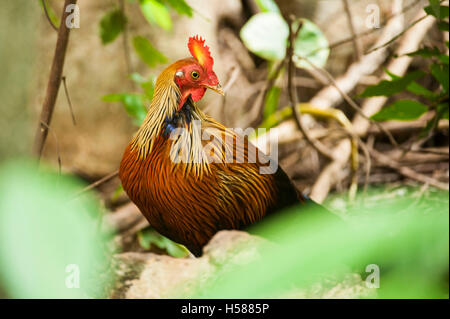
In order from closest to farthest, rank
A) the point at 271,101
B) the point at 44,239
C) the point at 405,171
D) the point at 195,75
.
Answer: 1. the point at 195,75
2. the point at 44,239
3. the point at 271,101
4. the point at 405,171

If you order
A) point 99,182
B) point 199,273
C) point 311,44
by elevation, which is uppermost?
point 311,44

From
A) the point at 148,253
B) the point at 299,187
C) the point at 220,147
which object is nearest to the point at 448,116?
the point at 299,187

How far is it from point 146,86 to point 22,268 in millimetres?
372

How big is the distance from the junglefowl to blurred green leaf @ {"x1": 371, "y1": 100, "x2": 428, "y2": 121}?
11.0 inches

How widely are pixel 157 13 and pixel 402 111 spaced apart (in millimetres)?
487

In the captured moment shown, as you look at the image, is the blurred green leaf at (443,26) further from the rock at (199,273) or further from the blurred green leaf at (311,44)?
the rock at (199,273)

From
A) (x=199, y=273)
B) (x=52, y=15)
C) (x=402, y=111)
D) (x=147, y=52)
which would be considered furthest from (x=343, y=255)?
(x=52, y=15)

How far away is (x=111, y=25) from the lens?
2.64ft

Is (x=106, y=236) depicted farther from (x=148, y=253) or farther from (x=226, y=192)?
(x=226, y=192)

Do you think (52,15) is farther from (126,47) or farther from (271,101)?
(271,101)

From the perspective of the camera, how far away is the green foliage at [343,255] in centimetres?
66

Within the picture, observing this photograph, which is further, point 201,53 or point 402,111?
point 402,111

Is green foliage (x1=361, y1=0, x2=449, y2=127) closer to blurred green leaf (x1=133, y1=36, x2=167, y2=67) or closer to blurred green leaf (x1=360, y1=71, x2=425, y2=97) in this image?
blurred green leaf (x1=360, y1=71, x2=425, y2=97)

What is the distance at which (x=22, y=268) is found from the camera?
75 centimetres
